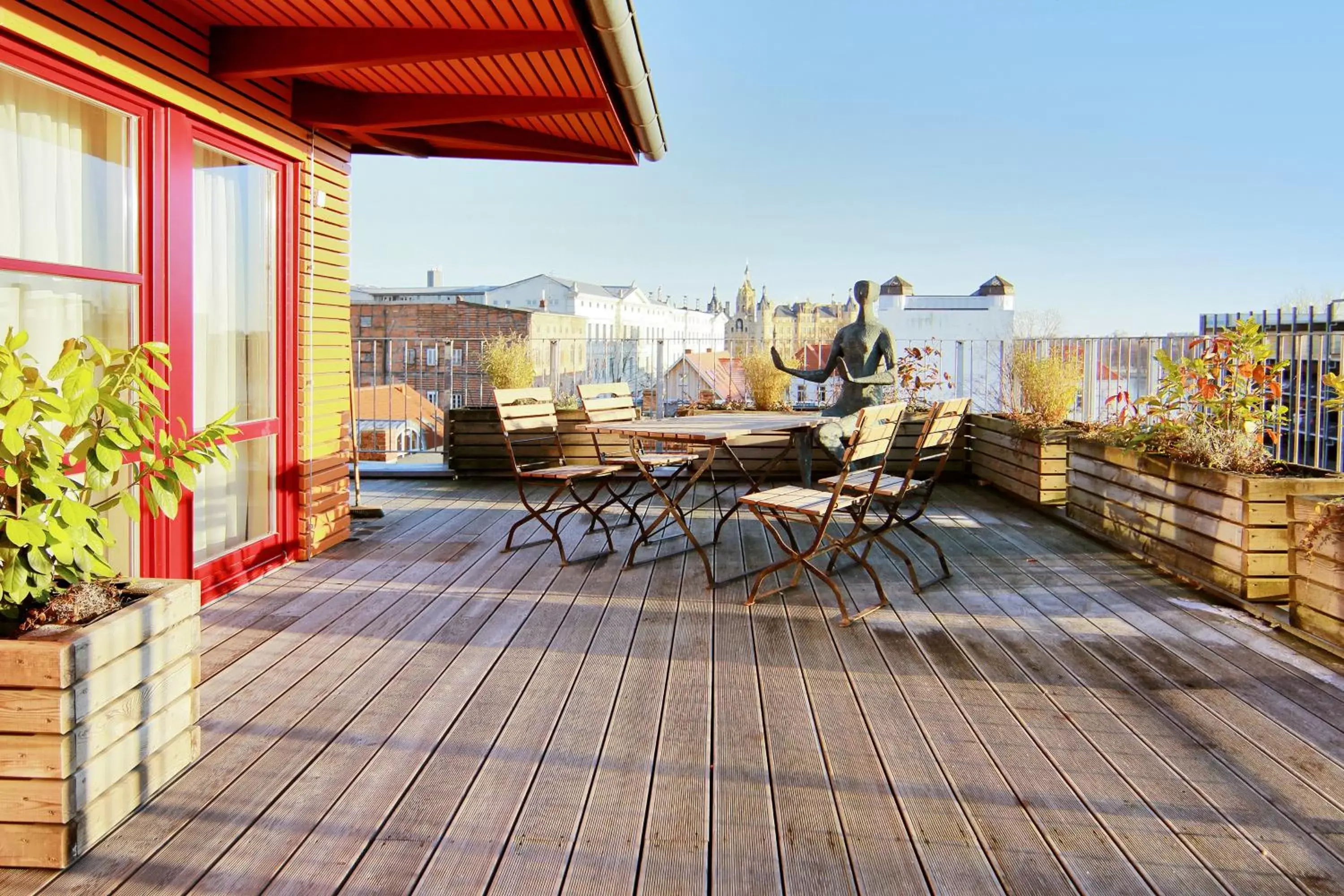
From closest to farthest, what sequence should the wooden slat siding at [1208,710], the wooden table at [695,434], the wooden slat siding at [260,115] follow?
the wooden slat siding at [1208,710]
the wooden slat siding at [260,115]
the wooden table at [695,434]

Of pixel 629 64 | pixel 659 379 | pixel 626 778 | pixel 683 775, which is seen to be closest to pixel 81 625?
pixel 626 778

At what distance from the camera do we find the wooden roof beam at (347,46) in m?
3.72

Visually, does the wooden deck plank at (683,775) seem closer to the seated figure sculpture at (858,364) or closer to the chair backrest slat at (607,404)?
the chair backrest slat at (607,404)

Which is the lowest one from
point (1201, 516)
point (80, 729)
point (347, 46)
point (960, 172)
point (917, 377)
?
point (80, 729)

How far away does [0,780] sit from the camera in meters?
2.00

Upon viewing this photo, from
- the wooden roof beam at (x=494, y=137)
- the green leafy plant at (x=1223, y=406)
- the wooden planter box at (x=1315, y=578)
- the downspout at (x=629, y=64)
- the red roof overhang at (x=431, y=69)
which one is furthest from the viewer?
the wooden roof beam at (x=494, y=137)

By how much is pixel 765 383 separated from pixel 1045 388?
2643 mm

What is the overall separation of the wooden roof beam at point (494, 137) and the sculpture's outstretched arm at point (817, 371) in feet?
5.84

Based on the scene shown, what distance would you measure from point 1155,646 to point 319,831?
9.85 feet

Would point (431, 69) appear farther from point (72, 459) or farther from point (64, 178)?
point (72, 459)

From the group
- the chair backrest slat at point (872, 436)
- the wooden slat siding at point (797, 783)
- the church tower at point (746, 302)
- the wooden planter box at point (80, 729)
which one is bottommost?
the wooden slat siding at point (797, 783)

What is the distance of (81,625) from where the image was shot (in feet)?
6.98

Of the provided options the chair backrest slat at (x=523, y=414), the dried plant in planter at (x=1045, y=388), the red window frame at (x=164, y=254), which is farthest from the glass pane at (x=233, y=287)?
the dried plant in planter at (x=1045, y=388)

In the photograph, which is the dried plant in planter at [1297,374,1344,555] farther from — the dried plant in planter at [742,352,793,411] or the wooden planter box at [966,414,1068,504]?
the dried plant in planter at [742,352,793,411]
